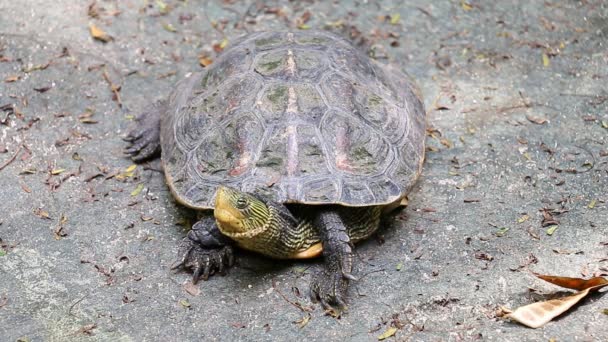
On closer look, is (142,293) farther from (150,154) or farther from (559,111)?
(559,111)

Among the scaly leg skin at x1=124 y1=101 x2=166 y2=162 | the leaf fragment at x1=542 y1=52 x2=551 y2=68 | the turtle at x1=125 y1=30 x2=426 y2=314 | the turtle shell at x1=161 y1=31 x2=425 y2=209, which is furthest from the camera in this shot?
the leaf fragment at x1=542 y1=52 x2=551 y2=68

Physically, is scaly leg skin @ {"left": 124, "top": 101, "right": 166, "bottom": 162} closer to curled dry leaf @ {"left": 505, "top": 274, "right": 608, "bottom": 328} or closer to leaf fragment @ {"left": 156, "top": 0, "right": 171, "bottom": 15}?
leaf fragment @ {"left": 156, "top": 0, "right": 171, "bottom": 15}

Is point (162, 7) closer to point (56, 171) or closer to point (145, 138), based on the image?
point (145, 138)

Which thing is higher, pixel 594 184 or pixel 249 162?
pixel 249 162

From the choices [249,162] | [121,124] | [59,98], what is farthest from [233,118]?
[59,98]

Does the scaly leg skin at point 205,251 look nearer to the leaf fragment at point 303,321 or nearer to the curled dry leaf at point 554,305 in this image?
the leaf fragment at point 303,321

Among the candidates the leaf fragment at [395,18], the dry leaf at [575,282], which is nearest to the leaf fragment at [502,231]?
the dry leaf at [575,282]

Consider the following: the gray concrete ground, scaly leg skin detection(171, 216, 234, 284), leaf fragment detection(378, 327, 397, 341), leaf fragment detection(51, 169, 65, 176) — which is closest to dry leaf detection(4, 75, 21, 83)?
the gray concrete ground

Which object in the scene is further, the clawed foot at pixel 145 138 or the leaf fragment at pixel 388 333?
the clawed foot at pixel 145 138
